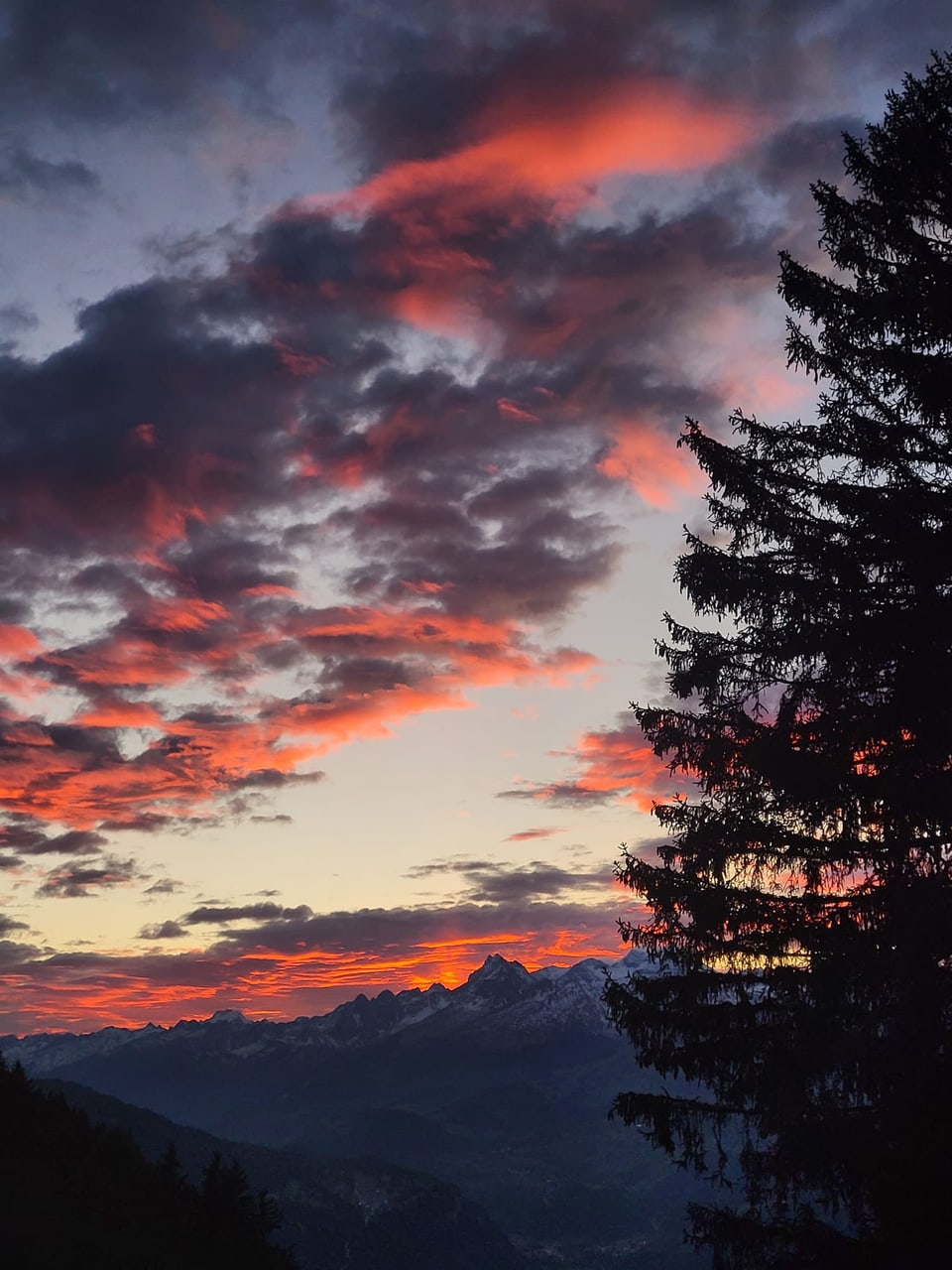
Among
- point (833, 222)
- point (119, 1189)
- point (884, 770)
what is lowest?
point (119, 1189)

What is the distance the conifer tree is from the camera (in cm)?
1549

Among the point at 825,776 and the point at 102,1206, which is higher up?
the point at 825,776

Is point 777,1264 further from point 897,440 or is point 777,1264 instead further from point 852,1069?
point 897,440

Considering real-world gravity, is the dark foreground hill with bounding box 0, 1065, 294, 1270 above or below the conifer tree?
below

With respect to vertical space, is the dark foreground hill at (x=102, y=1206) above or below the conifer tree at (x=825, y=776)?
below

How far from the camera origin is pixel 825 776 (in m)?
16.6

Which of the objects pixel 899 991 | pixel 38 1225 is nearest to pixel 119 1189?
pixel 38 1225

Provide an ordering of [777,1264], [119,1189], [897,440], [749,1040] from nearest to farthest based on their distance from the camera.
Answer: [777,1264]
[749,1040]
[897,440]
[119,1189]

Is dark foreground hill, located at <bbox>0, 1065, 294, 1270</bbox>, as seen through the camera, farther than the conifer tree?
Yes

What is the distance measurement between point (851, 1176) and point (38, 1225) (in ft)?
62.4

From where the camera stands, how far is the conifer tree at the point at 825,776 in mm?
15492

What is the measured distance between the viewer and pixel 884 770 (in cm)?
1623

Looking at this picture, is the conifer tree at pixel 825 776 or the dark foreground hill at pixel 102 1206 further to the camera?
the dark foreground hill at pixel 102 1206

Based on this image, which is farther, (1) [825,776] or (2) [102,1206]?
(2) [102,1206]
